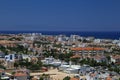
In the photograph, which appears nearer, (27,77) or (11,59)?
(27,77)

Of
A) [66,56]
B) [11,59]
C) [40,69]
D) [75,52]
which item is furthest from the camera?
[75,52]

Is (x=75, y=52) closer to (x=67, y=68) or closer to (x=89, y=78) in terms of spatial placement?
(x=67, y=68)

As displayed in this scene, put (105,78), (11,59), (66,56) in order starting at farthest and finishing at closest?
1. (66,56)
2. (11,59)
3. (105,78)

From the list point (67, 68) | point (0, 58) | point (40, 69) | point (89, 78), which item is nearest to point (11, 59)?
point (0, 58)

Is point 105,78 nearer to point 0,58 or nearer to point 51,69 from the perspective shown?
point 51,69

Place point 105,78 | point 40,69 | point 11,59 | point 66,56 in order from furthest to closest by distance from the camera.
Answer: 1. point 66,56
2. point 11,59
3. point 40,69
4. point 105,78

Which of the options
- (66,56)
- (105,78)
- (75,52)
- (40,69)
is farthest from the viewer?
(75,52)

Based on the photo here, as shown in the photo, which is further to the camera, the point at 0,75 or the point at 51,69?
the point at 51,69

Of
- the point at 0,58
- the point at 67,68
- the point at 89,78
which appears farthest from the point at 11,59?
the point at 89,78
